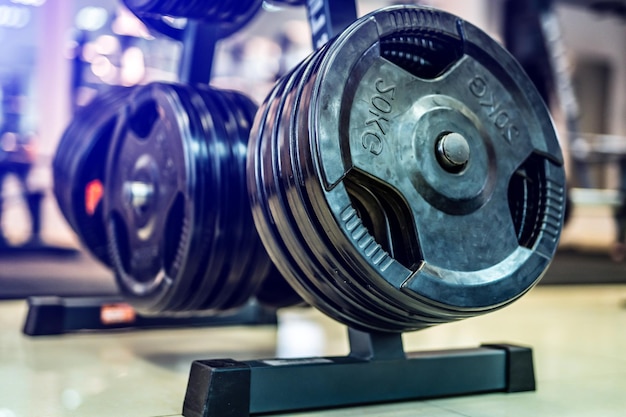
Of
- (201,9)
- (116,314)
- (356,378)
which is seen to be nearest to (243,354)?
(116,314)

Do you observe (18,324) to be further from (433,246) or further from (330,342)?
(433,246)

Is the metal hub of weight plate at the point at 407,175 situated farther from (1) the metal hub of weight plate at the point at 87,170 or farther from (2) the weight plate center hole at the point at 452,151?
(1) the metal hub of weight plate at the point at 87,170

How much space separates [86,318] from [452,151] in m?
1.35

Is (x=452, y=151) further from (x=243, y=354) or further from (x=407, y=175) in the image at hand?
(x=243, y=354)

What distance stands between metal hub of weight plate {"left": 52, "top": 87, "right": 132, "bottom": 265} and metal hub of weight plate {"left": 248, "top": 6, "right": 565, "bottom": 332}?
95cm

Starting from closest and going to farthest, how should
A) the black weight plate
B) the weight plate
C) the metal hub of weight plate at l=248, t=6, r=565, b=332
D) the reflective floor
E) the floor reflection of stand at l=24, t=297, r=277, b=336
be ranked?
the metal hub of weight plate at l=248, t=6, r=565, b=332 < the reflective floor < the black weight plate < the weight plate < the floor reflection of stand at l=24, t=297, r=277, b=336

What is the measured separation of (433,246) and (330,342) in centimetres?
99

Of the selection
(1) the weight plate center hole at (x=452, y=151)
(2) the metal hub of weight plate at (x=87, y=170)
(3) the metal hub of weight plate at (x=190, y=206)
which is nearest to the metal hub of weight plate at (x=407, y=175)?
(1) the weight plate center hole at (x=452, y=151)

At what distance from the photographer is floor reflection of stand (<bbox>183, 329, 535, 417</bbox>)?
113cm

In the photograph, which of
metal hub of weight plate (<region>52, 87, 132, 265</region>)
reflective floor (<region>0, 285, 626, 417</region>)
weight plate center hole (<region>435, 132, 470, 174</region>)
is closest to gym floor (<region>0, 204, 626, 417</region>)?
reflective floor (<region>0, 285, 626, 417</region>)

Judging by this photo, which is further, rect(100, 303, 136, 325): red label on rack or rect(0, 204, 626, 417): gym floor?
rect(100, 303, 136, 325): red label on rack

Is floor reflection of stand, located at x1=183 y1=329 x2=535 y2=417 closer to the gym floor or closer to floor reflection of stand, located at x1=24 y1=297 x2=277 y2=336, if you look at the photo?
the gym floor

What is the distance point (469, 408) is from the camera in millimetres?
1286

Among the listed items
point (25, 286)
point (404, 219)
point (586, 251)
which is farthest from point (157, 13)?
point (586, 251)
